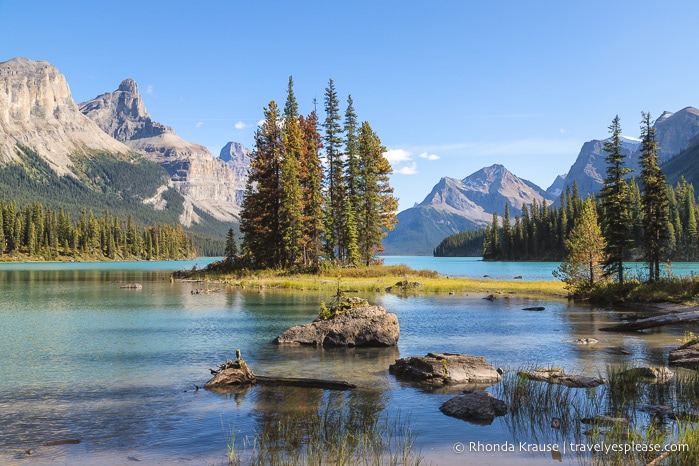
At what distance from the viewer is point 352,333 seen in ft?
83.7

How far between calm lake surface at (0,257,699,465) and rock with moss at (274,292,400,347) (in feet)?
3.01

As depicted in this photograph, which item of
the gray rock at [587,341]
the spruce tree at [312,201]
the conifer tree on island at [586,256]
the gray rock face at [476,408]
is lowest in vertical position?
the gray rock at [587,341]

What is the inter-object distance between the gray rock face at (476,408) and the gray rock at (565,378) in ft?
8.80

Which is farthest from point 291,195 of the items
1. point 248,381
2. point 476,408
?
point 476,408

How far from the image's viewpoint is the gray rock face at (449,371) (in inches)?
696

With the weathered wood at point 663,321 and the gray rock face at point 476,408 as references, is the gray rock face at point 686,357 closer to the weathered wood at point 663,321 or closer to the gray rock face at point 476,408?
the weathered wood at point 663,321

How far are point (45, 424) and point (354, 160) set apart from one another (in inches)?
2645

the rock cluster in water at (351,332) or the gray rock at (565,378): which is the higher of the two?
the rock cluster in water at (351,332)

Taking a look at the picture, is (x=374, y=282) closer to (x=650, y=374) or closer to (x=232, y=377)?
(x=232, y=377)

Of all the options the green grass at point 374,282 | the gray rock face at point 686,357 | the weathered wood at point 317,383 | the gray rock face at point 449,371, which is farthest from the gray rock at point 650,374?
the green grass at point 374,282

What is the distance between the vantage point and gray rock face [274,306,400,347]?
25.2 meters

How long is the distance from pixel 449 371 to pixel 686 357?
9.72m

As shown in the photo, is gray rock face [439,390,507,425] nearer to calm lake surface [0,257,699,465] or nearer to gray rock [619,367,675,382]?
calm lake surface [0,257,699,465]

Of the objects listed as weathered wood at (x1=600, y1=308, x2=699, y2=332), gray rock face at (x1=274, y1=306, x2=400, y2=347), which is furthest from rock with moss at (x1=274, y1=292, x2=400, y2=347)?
weathered wood at (x1=600, y1=308, x2=699, y2=332)
